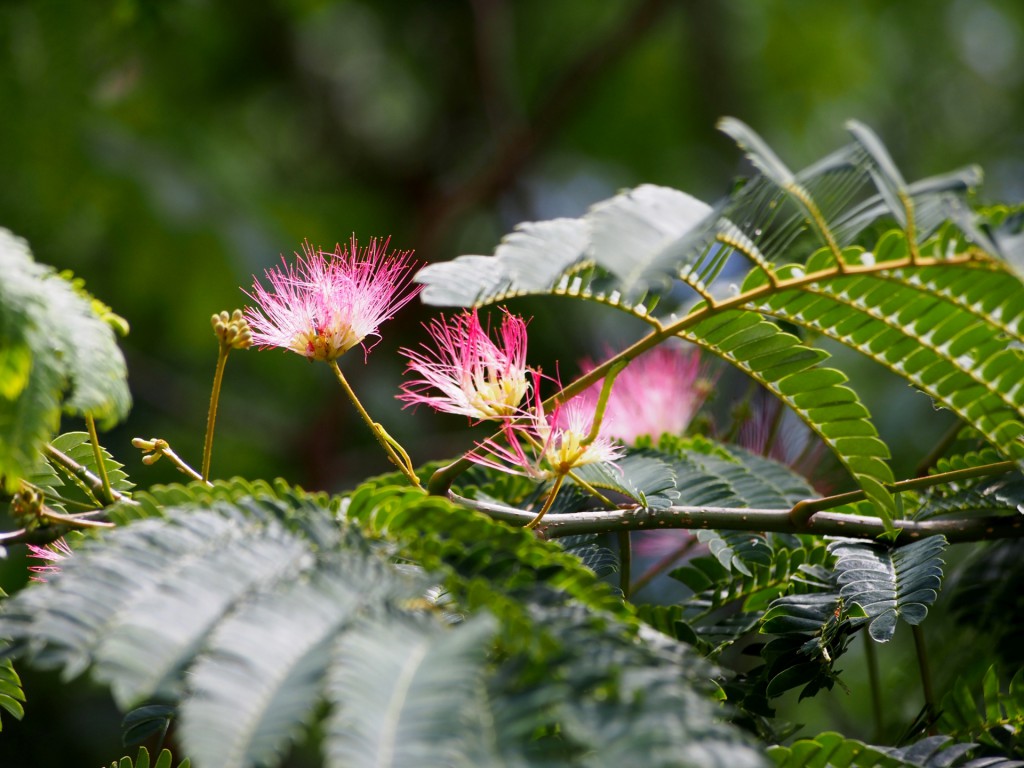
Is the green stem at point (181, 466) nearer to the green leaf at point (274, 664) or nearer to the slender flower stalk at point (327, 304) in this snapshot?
the slender flower stalk at point (327, 304)

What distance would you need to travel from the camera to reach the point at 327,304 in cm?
124

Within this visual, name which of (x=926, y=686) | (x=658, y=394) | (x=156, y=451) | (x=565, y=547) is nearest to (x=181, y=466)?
(x=156, y=451)

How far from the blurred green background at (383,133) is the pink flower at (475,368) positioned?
2.42m

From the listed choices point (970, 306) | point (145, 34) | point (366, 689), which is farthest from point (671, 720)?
point (145, 34)

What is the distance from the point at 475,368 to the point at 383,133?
16.4 ft

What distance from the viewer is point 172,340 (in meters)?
4.35

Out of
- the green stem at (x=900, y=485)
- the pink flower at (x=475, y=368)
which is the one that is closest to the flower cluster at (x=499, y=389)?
the pink flower at (x=475, y=368)

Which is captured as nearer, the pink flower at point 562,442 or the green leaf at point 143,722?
the pink flower at point 562,442

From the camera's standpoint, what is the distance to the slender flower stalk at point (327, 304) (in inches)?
48.9

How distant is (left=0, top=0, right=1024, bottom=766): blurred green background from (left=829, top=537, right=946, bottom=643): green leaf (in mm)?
2681

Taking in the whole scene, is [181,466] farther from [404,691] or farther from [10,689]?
[404,691]

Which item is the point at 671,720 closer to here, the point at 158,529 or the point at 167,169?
the point at 158,529

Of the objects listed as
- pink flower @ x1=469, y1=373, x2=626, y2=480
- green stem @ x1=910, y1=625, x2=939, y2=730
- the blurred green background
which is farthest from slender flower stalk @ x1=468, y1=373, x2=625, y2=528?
the blurred green background

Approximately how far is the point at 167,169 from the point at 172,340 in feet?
2.64
